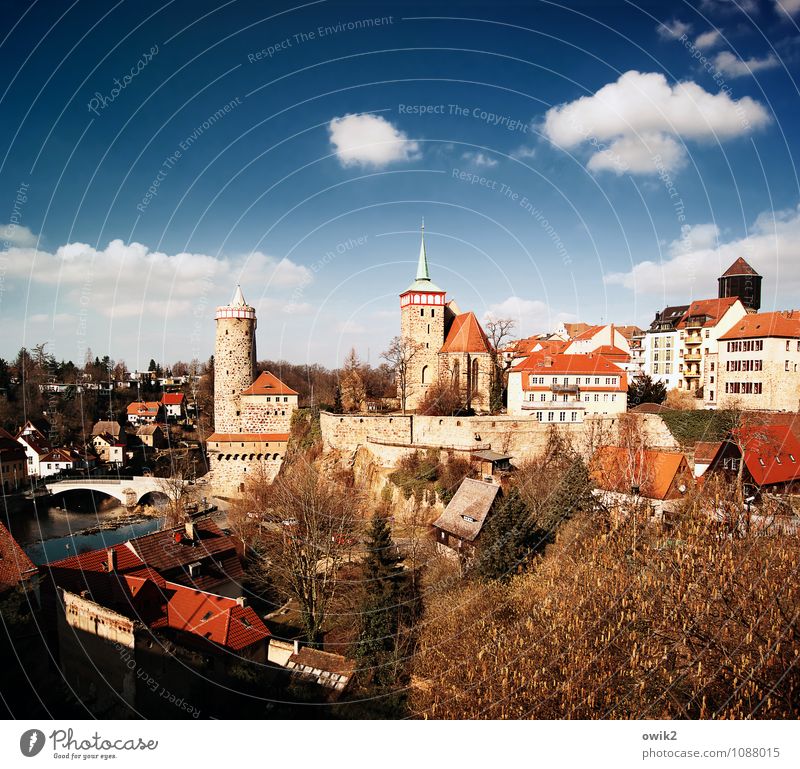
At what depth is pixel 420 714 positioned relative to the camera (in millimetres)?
6418

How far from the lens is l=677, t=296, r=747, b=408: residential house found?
21859mm

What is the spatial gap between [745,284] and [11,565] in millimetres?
29990

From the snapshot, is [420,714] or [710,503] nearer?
[420,714]

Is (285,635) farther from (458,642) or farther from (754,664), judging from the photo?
(754,664)

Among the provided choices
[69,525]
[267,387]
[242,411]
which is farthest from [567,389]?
[69,525]

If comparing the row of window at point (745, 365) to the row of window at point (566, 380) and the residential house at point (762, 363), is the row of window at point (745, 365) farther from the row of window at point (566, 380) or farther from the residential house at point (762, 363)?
the row of window at point (566, 380)

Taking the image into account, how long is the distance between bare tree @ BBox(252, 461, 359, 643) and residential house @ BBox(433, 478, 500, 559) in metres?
2.66

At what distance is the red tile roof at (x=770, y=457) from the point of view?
38.8 feet

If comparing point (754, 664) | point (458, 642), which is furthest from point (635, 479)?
point (754, 664)

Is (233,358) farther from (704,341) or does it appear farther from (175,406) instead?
(704,341)

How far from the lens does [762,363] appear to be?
19062mm

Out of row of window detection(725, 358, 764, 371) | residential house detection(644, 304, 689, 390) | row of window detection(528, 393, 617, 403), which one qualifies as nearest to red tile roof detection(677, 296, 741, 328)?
residential house detection(644, 304, 689, 390)

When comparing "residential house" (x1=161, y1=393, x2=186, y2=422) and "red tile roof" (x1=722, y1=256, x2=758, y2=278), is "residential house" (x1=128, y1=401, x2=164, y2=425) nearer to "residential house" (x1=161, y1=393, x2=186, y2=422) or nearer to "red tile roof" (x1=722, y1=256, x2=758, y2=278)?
"residential house" (x1=161, y1=393, x2=186, y2=422)

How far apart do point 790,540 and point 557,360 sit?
13.4 metres
